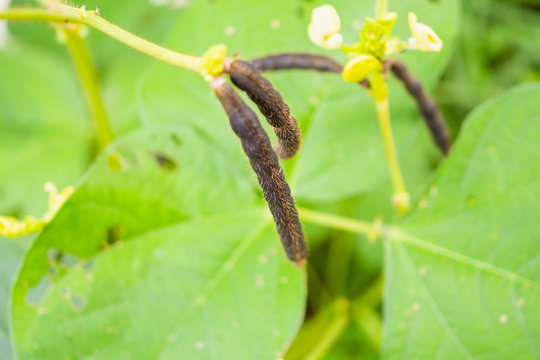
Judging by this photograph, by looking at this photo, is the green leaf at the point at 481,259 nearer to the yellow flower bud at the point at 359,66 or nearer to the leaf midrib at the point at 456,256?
the leaf midrib at the point at 456,256

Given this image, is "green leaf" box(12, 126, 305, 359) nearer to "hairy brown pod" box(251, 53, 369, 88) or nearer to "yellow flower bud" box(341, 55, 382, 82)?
"hairy brown pod" box(251, 53, 369, 88)

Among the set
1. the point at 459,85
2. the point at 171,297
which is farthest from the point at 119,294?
the point at 459,85

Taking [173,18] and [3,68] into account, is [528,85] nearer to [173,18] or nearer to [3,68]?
[173,18]

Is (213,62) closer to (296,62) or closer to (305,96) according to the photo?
(296,62)

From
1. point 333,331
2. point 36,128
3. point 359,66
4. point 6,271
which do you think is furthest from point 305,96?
point 36,128

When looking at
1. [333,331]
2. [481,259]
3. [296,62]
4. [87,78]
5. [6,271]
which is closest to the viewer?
[296,62]

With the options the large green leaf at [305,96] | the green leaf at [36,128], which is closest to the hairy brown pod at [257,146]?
the large green leaf at [305,96]

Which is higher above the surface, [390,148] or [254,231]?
[390,148]
